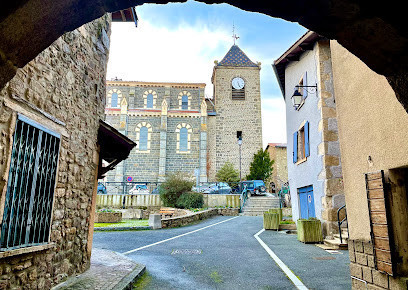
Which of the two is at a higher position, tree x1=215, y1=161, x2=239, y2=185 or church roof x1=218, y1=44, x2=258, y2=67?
church roof x1=218, y1=44, x2=258, y2=67

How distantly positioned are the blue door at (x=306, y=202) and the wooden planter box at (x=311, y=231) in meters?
1.42

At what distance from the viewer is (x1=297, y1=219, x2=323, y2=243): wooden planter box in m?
Result: 9.84

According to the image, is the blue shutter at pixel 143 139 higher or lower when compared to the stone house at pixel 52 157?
higher

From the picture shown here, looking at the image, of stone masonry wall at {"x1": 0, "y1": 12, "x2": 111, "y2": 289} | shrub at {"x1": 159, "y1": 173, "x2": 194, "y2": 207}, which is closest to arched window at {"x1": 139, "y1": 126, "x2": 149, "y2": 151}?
shrub at {"x1": 159, "y1": 173, "x2": 194, "y2": 207}

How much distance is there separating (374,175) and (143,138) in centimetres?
3133

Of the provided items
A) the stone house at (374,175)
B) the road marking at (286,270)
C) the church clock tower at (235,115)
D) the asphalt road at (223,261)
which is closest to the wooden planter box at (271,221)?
the asphalt road at (223,261)

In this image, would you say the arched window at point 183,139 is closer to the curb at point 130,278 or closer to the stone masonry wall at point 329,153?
the stone masonry wall at point 329,153

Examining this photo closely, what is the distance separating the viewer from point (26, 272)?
13.1 ft

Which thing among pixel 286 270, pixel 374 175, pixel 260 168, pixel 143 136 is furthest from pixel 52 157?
pixel 143 136

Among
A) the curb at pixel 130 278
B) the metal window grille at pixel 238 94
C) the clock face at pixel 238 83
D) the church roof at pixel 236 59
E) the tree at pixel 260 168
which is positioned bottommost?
the curb at pixel 130 278

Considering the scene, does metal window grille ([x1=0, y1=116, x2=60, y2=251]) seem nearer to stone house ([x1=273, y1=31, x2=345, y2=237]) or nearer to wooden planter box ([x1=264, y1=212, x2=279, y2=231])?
stone house ([x1=273, y1=31, x2=345, y2=237])

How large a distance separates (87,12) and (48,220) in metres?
3.57

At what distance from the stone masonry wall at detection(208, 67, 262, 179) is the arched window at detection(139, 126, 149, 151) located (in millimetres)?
7278

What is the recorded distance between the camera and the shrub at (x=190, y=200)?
834 inches
